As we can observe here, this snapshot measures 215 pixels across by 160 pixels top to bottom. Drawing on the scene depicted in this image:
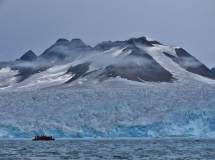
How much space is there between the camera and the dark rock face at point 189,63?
78681 mm

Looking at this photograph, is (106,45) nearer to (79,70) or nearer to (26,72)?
(79,70)

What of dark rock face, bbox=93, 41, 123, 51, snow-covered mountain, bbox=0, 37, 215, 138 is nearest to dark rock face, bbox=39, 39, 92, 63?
dark rock face, bbox=93, 41, 123, 51

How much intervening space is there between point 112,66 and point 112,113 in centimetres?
2484

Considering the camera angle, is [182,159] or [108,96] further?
[108,96]

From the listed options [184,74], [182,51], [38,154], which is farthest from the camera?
[182,51]

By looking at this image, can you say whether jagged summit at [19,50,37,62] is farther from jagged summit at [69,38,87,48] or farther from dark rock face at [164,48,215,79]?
dark rock face at [164,48,215,79]

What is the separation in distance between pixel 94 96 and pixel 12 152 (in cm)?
2200

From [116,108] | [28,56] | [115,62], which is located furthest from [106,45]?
[116,108]

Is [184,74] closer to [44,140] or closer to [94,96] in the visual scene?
[94,96]

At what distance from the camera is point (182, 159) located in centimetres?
2805

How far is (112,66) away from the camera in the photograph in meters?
73.6

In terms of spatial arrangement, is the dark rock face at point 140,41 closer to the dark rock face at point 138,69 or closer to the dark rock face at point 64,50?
the dark rock face at point 138,69

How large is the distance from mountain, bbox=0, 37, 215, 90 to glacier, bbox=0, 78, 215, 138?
539 inches

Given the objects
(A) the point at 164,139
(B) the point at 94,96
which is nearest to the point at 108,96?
(B) the point at 94,96
